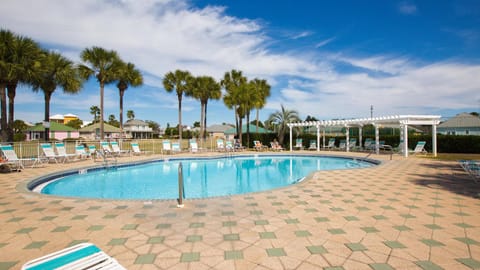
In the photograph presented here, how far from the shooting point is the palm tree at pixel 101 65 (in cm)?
1783

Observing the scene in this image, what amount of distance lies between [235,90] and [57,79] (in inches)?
498

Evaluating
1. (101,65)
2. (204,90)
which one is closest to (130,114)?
(204,90)

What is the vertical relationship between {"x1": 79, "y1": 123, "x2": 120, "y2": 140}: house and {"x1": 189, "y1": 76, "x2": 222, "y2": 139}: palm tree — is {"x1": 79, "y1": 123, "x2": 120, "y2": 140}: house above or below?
below

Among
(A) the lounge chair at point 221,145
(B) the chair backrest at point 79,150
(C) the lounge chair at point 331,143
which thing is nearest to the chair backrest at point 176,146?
(A) the lounge chair at point 221,145

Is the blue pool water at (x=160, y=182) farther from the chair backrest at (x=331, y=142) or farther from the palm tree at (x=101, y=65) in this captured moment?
the palm tree at (x=101, y=65)

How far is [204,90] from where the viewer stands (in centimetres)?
2423

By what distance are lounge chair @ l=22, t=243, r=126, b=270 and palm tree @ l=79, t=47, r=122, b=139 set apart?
59.1ft

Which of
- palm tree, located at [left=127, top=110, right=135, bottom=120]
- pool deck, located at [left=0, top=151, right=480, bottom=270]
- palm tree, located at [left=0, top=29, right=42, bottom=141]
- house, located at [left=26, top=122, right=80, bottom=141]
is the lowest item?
pool deck, located at [left=0, top=151, right=480, bottom=270]

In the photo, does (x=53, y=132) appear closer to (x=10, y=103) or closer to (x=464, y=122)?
(x=10, y=103)

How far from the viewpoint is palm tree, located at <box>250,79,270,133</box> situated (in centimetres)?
2145

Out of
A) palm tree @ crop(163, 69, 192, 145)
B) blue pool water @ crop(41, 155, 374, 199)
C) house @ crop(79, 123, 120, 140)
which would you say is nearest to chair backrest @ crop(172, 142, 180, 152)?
blue pool water @ crop(41, 155, 374, 199)

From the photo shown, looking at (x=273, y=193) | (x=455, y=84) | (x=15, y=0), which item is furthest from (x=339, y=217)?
(x=455, y=84)

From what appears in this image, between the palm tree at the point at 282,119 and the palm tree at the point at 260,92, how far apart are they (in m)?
1.51

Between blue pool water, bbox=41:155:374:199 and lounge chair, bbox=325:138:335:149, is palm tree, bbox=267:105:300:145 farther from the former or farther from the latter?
blue pool water, bbox=41:155:374:199
